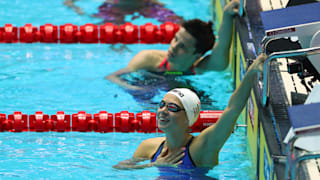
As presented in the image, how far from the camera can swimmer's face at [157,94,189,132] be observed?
379 centimetres

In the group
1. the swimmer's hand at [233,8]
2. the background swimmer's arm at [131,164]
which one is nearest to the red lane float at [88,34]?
the swimmer's hand at [233,8]

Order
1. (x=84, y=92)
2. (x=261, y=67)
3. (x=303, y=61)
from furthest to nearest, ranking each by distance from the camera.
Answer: (x=84, y=92)
(x=303, y=61)
(x=261, y=67)

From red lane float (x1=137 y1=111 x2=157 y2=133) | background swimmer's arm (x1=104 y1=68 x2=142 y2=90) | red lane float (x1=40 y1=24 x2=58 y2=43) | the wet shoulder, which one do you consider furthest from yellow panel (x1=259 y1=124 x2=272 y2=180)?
red lane float (x1=40 y1=24 x2=58 y2=43)

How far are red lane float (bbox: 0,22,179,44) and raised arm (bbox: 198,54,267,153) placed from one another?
3.10 meters

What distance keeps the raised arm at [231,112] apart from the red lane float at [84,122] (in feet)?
3.63

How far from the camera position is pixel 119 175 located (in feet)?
13.6

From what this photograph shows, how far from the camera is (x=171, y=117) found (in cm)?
380

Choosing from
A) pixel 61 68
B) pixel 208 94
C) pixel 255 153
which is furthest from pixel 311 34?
pixel 61 68

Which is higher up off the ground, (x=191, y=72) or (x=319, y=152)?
(x=191, y=72)

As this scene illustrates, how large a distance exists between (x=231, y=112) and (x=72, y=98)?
2265 mm

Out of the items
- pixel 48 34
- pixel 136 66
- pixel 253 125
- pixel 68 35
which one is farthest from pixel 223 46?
pixel 48 34

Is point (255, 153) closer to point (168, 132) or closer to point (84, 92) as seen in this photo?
point (168, 132)

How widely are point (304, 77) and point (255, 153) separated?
59 cm

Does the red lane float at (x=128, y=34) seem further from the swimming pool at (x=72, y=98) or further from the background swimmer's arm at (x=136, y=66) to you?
the background swimmer's arm at (x=136, y=66)
